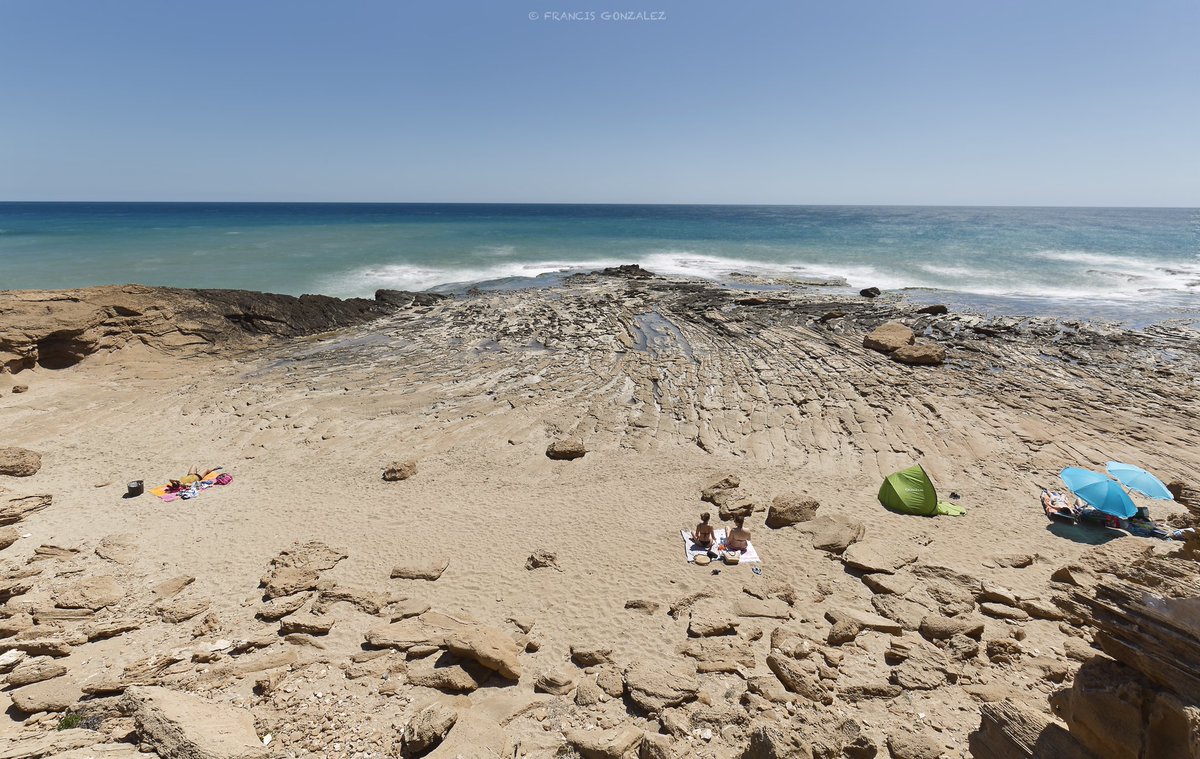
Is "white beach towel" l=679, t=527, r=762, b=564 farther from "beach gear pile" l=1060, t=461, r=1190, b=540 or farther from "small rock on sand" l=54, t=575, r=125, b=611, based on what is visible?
"small rock on sand" l=54, t=575, r=125, b=611

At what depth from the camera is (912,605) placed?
21.5ft

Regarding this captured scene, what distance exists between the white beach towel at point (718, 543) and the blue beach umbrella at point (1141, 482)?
242 inches

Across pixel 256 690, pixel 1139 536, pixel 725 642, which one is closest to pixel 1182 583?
pixel 1139 536

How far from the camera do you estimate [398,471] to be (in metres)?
10.2

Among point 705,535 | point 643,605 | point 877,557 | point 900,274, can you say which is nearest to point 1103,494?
point 877,557

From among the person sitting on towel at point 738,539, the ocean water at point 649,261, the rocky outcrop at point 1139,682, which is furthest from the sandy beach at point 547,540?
the ocean water at point 649,261

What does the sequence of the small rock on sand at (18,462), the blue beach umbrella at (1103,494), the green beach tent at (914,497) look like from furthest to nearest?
the small rock on sand at (18,462) < the green beach tent at (914,497) < the blue beach umbrella at (1103,494)

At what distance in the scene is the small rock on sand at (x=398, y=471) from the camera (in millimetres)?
10148

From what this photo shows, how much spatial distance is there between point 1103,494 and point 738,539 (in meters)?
5.57

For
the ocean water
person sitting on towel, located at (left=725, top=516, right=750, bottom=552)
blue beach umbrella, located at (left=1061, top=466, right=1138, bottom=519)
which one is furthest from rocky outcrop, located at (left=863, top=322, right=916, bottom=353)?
person sitting on towel, located at (left=725, top=516, right=750, bottom=552)

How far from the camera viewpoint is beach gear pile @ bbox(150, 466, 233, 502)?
30.7 ft

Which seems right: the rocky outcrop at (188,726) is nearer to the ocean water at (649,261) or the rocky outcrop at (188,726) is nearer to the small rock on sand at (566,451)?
the small rock on sand at (566,451)

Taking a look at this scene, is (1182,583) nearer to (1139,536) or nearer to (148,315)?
(1139,536)

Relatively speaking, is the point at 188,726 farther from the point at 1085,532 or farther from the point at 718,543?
the point at 1085,532
